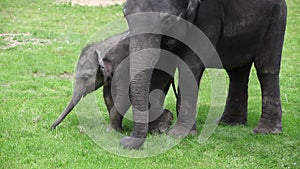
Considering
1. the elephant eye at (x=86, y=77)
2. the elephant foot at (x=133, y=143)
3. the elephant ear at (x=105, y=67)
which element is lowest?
the elephant foot at (x=133, y=143)

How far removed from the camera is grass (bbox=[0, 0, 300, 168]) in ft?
21.2

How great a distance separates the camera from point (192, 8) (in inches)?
267

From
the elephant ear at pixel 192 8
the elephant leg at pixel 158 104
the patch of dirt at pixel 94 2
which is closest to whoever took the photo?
the elephant ear at pixel 192 8

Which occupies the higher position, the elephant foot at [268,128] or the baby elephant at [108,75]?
the baby elephant at [108,75]

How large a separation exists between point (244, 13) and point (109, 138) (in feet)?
7.55

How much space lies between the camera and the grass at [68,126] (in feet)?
21.2

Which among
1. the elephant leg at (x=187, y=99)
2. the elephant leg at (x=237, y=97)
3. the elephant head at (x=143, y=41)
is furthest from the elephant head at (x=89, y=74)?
the elephant leg at (x=237, y=97)

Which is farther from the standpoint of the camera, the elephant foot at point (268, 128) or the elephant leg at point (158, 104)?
the elephant foot at point (268, 128)

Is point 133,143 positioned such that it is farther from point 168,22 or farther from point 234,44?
point 234,44

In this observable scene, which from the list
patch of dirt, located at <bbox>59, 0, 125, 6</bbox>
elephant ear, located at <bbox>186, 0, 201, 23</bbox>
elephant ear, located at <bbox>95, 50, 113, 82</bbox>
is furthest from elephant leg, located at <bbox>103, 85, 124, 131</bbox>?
patch of dirt, located at <bbox>59, 0, 125, 6</bbox>

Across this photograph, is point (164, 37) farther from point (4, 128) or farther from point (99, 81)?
point (4, 128)

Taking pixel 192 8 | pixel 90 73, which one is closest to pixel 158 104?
pixel 90 73

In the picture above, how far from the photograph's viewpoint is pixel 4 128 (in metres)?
7.48

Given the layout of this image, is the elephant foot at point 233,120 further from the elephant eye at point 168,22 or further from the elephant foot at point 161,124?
the elephant eye at point 168,22
